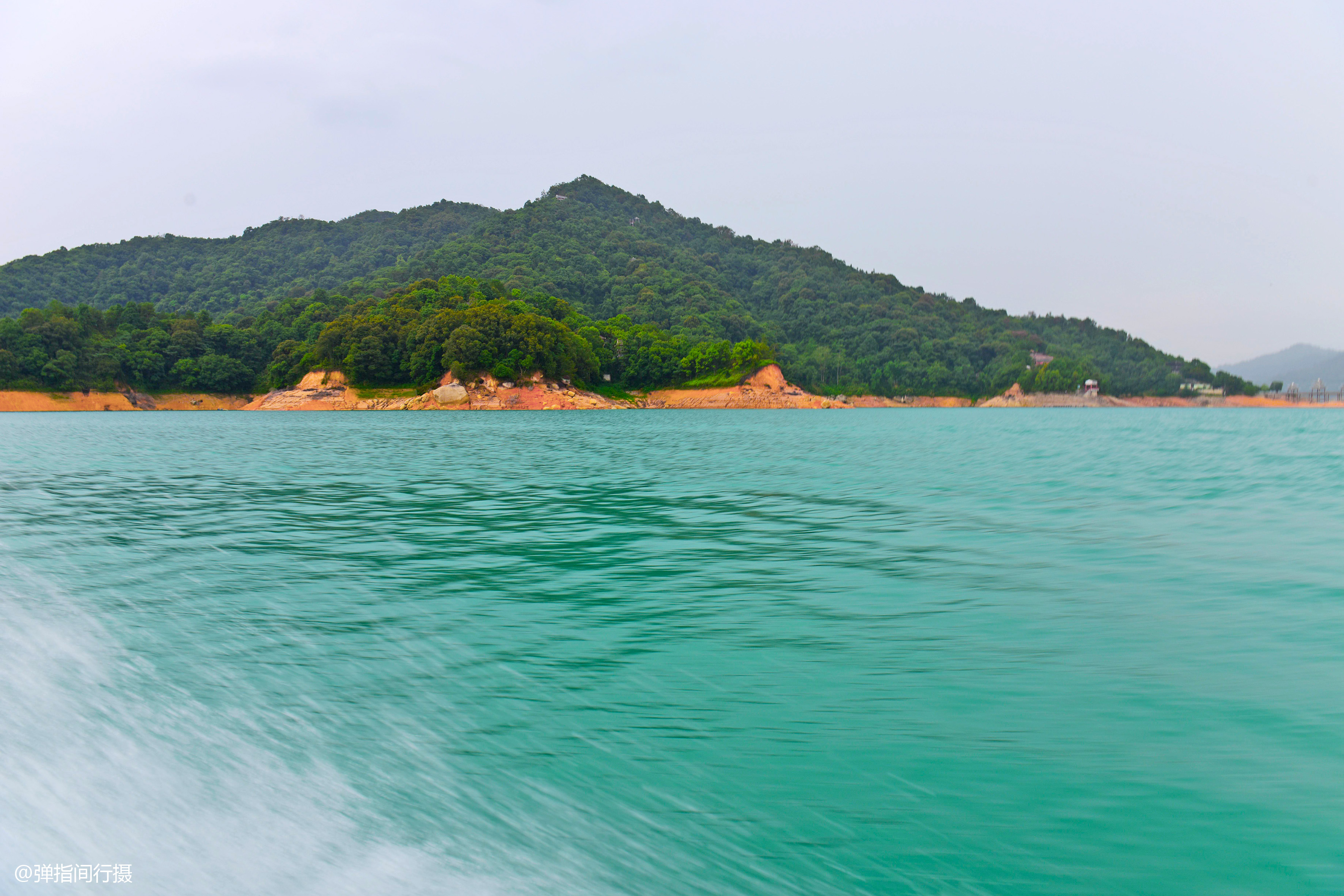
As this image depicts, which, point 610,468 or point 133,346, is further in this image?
point 133,346

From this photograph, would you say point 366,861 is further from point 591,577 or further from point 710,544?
point 710,544

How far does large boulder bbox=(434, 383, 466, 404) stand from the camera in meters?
149

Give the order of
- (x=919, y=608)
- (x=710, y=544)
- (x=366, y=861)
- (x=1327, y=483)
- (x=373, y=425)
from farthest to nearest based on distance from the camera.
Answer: (x=373, y=425)
(x=1327, y=483)
(x=710, y=544)
(x=919, y=608)
(x=366, y=861)

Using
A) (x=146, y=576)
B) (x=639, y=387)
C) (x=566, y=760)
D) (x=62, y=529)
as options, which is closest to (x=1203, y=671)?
(x=566, y=760)

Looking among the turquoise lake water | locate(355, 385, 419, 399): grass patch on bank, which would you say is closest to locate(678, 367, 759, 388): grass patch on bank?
locate(355, 385, 419, 399): grass patch on bank

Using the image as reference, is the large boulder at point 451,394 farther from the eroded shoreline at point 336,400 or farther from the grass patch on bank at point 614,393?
the grass patch on bank at point 614,393

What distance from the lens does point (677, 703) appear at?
6781 mm

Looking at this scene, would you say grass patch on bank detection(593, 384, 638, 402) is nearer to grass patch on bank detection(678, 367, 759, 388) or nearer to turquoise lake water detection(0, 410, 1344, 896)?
grass patch on bank detection(678, 367, 759, 388)

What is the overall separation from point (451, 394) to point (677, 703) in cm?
14876

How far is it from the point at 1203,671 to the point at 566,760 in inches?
243

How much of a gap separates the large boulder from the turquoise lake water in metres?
134

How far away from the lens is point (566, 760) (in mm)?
5605

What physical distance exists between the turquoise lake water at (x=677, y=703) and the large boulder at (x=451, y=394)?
441 feet

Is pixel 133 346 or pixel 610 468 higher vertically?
pixel 133 346
